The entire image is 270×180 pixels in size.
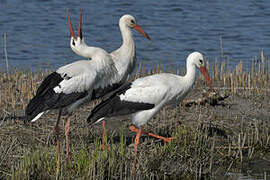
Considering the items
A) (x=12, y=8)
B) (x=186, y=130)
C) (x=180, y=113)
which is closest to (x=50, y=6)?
(x=12, y=8)

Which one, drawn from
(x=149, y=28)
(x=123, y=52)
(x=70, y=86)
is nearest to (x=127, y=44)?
(x=123, y=52)

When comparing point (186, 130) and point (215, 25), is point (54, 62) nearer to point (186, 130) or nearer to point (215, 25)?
point (215, 25)

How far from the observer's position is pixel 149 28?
60.4 feet

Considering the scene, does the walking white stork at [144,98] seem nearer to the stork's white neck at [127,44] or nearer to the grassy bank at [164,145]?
the grassy bank at [164,145]

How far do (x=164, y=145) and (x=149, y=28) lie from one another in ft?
38.1

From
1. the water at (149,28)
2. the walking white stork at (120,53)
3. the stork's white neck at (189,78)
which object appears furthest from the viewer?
the water at (149,28)

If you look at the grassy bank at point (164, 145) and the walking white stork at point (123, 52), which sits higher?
the walking white stork at point (123, 52)

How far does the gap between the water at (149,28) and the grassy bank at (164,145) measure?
4.92 meters

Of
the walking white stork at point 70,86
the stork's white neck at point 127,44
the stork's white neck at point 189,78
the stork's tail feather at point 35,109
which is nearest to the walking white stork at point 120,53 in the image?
the stork's white neck at point 127,44

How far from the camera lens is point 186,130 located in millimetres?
7371

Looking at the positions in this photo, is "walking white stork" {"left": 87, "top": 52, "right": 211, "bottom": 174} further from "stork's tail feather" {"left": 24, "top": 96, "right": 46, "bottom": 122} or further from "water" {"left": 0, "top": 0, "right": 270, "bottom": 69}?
"water" {"left": 0, "top": 0, "right": 270, "bottom": 69}

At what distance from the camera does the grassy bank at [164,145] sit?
6.27m

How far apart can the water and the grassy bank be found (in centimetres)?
492

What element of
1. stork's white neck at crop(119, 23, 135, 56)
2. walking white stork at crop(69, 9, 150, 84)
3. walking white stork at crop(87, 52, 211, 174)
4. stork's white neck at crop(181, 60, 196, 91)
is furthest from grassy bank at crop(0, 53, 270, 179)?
stork's white neck at crop(119, 23, 135, 56)
